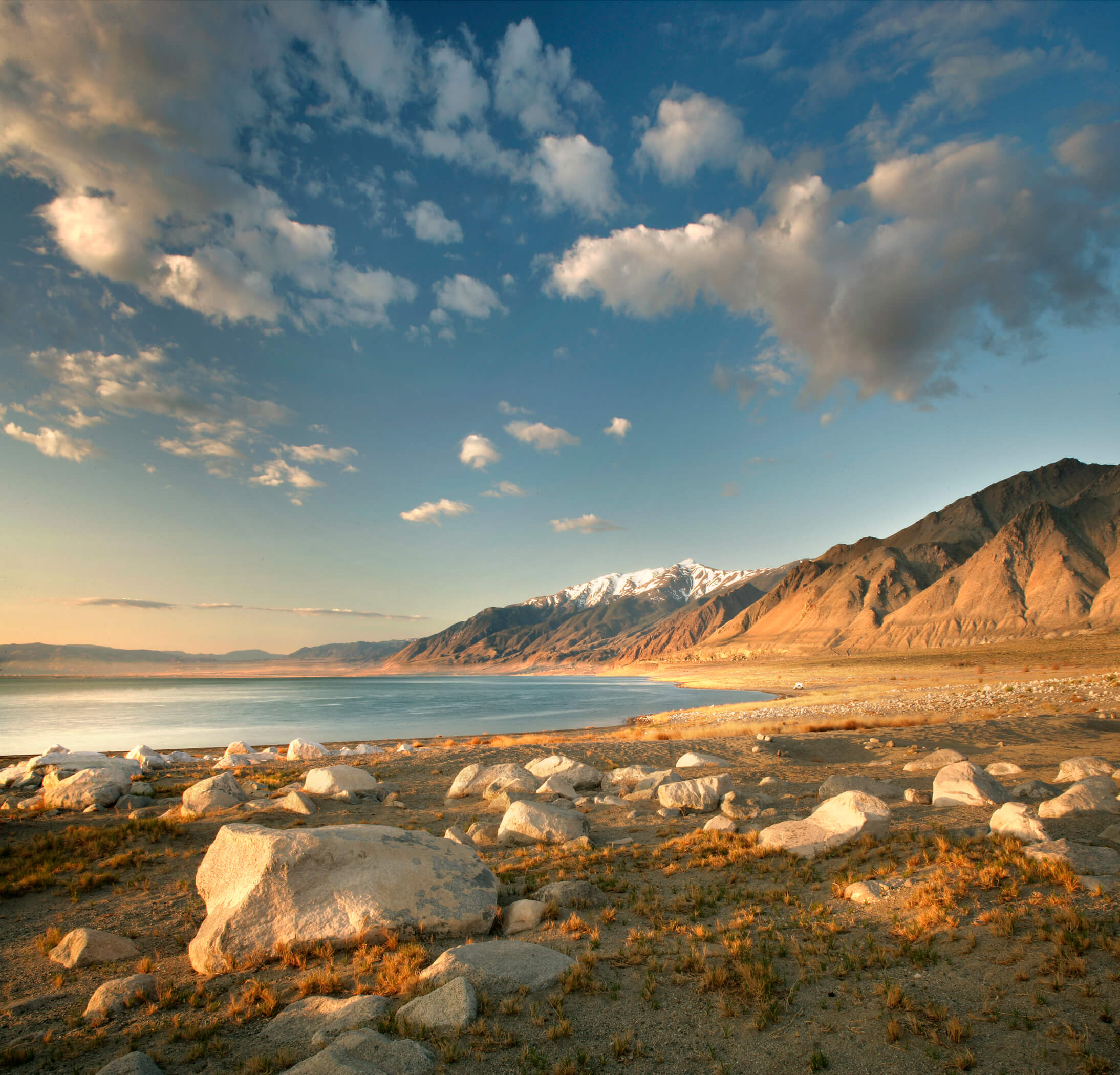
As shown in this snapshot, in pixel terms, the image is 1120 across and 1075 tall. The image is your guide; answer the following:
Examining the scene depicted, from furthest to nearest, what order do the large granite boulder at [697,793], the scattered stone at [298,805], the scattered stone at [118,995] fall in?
the large granite boulder at [697,793]
the scattered stone at [298,805]
the scattered stone at [118,995]

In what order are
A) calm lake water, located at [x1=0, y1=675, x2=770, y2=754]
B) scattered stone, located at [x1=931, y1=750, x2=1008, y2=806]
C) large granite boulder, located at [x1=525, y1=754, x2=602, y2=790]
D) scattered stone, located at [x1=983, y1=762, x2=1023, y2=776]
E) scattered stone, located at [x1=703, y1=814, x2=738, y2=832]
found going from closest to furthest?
scattered stone, located at [x1=703, y1=814, x2=738, y2=832] < scattered stone, located at [x1=931, y1=750, x2=1008, y2=806] < scattered stone, located at [x1=983, y1=762, x2=1023, y2=776] < large granite boulder, located at [x1=525, y1=754, x2=602, y2=790] < calm lake water, located at [x1=0, y1=675, x2=770, y2=754]

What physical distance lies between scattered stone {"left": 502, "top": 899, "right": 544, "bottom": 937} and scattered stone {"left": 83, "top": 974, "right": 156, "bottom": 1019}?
414 cm

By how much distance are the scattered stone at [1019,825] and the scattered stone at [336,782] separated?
15347 mm

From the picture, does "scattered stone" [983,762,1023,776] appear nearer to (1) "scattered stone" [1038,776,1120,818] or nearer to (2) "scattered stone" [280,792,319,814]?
(1) "scattered stone" [1038,776,1120,818]

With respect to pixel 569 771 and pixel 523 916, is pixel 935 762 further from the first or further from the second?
pixel 523 916

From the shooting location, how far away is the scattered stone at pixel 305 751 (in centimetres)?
2647

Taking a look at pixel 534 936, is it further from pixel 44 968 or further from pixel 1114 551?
pixel 1114 551

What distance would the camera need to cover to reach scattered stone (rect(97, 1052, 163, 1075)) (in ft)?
14.8

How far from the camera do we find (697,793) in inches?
573

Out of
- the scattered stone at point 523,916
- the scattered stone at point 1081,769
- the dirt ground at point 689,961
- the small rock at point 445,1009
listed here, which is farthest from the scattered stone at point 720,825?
the scattered stone at point 1081,769

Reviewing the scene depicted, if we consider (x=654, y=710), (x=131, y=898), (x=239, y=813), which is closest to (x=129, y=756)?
(x=239, y=813)

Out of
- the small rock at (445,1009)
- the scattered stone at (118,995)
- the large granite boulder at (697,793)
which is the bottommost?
the large granite boulder at (697,793)

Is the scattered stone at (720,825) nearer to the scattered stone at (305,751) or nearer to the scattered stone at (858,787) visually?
the scattered stone at (858,787)

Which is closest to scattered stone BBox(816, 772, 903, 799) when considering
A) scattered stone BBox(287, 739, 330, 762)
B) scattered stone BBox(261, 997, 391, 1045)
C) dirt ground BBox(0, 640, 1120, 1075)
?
dirt ground BBox(0, 640, 1120, 1075)
